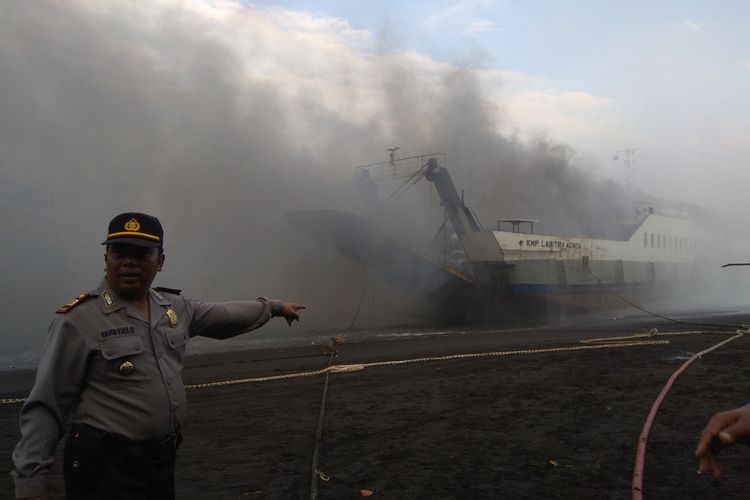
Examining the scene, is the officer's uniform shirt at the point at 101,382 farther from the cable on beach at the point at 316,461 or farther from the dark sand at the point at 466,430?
the dark sand at the point at 466,430

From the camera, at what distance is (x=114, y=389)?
1.82 m

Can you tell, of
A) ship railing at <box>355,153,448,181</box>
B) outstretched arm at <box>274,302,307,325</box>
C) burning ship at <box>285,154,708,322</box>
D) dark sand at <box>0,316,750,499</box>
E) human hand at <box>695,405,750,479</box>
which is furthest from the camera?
ship railing at <box>355,153,448,181</box>

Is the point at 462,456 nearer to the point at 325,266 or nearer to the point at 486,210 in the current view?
the point at 325,266

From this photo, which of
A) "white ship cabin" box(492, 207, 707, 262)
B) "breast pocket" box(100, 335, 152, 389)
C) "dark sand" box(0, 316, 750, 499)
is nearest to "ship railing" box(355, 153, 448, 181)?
"white ship cabin" box(492, 207, 707, 262)

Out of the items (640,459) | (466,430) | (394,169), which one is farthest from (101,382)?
(394,169)

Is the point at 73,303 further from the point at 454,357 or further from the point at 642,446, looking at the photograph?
the point at 454,357

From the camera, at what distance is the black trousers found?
1.72 meters

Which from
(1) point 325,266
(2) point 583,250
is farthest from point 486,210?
(1) point 325,266

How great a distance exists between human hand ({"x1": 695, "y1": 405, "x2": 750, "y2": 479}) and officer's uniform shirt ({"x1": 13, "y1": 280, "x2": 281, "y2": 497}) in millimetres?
1678

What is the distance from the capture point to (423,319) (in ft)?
57.8

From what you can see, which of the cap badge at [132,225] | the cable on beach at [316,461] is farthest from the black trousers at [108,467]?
the cable on beach at [316,461]

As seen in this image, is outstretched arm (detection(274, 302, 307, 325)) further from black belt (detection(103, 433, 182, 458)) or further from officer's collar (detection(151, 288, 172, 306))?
black belt (detection(103, 433, 182, 458))

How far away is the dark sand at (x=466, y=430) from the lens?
3.57 meters

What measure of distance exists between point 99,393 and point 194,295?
1586 centimetres
